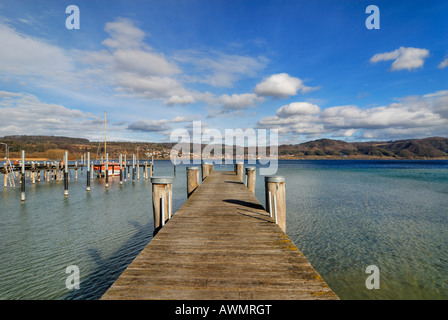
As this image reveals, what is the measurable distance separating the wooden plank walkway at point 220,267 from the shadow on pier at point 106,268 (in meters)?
3.20

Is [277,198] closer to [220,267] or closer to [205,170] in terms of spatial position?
[220,267]

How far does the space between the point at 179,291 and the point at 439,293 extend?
28.1ft

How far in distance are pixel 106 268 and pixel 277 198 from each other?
270 inches

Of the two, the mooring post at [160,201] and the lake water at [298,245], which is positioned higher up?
the mooring post at [160,201]

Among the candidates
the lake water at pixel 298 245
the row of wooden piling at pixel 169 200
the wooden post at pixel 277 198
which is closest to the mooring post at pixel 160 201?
the row of wooden piling at pixel 169 200

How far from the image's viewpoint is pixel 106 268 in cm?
855

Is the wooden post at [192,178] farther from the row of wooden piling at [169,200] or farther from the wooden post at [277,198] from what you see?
the wooden post at [277,198]

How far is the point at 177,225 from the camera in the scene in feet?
22.3

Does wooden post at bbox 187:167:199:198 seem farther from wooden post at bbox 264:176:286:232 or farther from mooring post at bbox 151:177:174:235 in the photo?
wooden post at bbox 264:176:286:232

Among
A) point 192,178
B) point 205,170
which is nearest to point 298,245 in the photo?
point 192,178

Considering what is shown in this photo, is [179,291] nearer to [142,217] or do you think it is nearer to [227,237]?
[227,237]

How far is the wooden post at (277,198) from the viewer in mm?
7483

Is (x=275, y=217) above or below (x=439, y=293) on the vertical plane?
above
